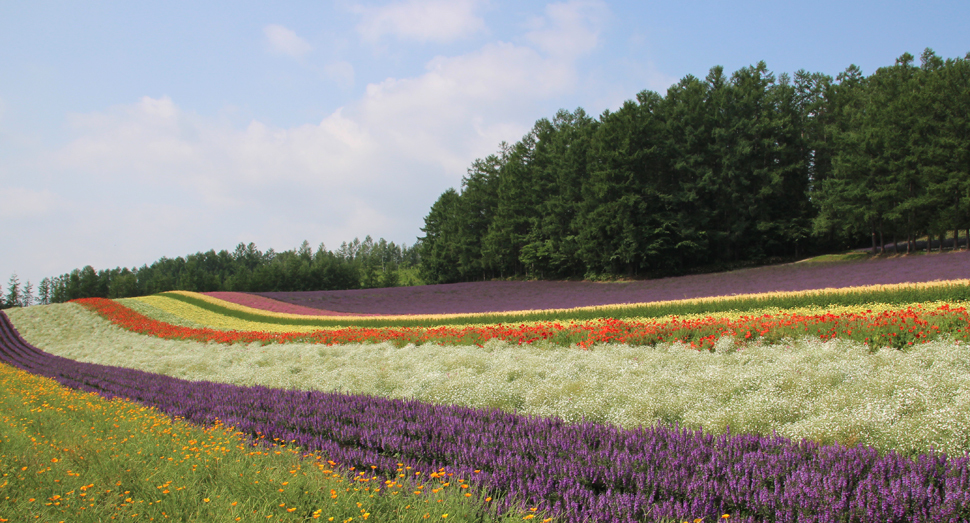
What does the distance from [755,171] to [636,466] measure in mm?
41256

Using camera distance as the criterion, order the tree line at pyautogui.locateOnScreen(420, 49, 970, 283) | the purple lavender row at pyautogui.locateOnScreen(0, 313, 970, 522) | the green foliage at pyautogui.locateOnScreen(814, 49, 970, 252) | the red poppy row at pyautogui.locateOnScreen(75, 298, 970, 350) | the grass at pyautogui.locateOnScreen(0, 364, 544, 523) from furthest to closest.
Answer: the tree line at pyautogui.locateOnScreen(420, 49, 970, 283), the green foliage at pyautogui.locateOnScreen(814, 49, 970, 252), the red poppy row at pyautogui.locateOnScreen(75, 298, 970, 350), the grass at pyautogui.locateOnScreen(0, 364, 544, 523), the purple lavender row at pyautogui.locateOnScreen(0, 313, 970, 522)

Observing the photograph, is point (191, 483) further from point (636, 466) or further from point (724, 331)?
point (724, 331)

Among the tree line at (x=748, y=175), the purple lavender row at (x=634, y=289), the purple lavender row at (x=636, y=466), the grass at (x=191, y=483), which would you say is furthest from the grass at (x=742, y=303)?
the tree line at (x=748, y=175)

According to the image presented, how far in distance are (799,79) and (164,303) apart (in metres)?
57.3

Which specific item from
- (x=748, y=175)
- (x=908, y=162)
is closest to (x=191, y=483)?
(x=908, y=162)

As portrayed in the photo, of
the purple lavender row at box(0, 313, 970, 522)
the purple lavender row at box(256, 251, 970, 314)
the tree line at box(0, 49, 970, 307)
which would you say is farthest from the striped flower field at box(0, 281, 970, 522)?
the tree line at box(0, 49, 970, 307)

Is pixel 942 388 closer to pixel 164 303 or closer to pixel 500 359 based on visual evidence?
pixel 500 359

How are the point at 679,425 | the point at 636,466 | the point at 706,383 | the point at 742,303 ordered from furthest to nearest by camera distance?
the point at 742,303, the point at 706,383, the point at 679,425, the point at 636,466

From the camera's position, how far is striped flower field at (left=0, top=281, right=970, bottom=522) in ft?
9.97

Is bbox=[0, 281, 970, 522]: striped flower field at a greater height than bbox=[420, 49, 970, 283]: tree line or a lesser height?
lesser

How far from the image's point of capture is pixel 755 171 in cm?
3862

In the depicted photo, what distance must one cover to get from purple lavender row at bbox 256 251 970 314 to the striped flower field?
12873mm

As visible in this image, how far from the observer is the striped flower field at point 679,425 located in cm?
304

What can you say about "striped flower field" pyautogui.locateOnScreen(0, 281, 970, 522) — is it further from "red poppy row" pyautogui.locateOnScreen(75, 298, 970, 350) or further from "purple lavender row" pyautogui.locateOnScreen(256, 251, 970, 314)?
"purple lavender row" pyautogui.locateOnScreen(256, 251, 970, 314)
